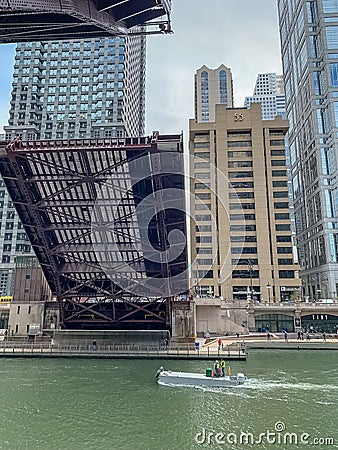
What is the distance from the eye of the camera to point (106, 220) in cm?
4056

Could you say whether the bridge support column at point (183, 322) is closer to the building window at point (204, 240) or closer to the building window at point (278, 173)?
the building window at point (204, 240)

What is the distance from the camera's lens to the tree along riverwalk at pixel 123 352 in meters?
42.3

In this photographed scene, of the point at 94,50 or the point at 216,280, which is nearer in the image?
the point at 216,280

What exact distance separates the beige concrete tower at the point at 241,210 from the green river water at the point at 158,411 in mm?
51828

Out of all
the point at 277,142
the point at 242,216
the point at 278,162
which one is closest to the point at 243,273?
the point at 242,216

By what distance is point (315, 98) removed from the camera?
100562 millimetres

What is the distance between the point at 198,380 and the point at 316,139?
84186 mm

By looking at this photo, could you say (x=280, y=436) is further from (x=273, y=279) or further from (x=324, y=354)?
(x=273, y=279)

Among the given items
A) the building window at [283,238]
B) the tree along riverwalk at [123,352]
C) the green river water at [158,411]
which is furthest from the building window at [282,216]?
the green river water at [158,411]

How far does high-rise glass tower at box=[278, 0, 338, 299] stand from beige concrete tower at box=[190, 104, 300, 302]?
33.2 ft

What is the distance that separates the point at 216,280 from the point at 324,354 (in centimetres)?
4469

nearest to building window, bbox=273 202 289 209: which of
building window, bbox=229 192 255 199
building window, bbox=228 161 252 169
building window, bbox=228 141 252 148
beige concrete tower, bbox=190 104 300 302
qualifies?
beige concrete tower, bbox=190 104 300 302

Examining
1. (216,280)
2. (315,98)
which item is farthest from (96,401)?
(315,98)

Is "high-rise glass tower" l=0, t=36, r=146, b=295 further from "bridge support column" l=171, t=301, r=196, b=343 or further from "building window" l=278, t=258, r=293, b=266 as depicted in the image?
"bridge support column" l=171, t=301, r=196, b=343
